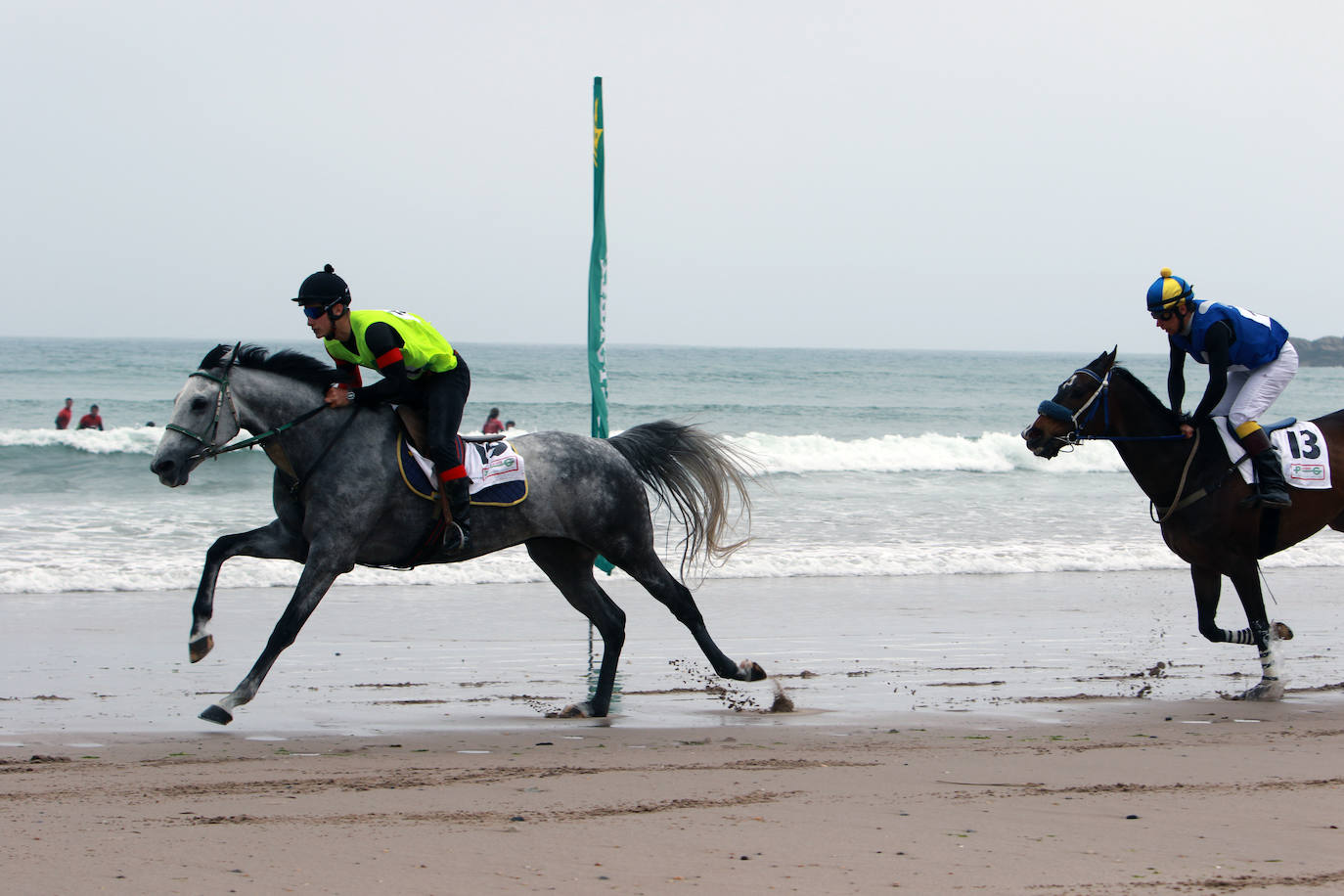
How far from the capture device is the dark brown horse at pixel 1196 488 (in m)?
7.86

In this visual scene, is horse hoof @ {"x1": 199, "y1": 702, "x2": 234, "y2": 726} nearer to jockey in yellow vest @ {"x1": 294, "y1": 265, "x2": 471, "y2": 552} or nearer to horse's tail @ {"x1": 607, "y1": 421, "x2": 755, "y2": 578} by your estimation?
jockey in yellow vest @ {"x1": 294, "y1": 265, "x2": 471, "y2": 552}

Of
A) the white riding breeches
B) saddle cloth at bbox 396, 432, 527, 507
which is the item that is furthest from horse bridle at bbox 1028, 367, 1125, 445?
saddle cloth at bbox 396, 432, 527, 507

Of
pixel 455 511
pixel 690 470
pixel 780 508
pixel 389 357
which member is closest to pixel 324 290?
pixel 389 357

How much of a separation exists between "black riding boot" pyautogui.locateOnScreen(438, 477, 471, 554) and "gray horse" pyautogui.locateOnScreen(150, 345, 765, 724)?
0.08 metres

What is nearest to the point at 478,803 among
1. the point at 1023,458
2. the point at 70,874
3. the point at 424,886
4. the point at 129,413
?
the point at 424,886

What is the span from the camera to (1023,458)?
94.1 ft

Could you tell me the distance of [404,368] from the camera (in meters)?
6.77

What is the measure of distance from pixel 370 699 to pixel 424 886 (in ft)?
12.9

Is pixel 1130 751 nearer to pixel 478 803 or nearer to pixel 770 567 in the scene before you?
pixel 478 803

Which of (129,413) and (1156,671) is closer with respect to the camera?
(1156,671)

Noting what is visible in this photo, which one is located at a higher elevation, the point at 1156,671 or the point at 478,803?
the point at 478,803

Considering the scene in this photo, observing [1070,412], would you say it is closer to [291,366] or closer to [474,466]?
[474,466]

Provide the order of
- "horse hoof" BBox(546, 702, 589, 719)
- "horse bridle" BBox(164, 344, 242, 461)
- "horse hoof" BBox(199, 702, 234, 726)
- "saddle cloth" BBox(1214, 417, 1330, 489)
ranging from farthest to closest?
"saddle cloth" BBox(1214, 417, 1330, 489) < "horse hoof" BBox(546, 702, 589, 719) < "horse bridle" BBox(164, 344, 242, 461) < "horse hoof" BBox(199, 702, 234, 726)

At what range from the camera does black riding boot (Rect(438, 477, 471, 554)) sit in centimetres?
695
